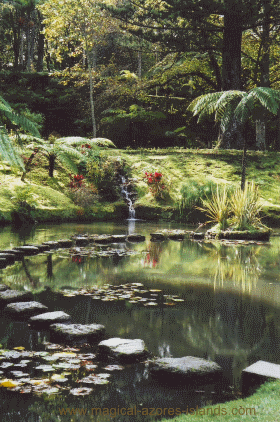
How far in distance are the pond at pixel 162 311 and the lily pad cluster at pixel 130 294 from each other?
37mm

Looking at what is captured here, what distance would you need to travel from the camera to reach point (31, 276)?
5.37m

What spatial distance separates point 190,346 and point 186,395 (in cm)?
75

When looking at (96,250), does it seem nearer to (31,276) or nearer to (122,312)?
(31,276)

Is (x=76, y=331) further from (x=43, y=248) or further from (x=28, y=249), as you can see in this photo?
(x=43, y=248)

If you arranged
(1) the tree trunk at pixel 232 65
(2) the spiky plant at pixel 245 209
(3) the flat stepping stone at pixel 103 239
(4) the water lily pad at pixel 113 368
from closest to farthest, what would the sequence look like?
(4) the water lily pad at pixel 113 368, (3) the flat stepping stone at pixel 103 239, (2) the spiky plant at pixel 245 209, (1) the tree trunk at pixel 232 65

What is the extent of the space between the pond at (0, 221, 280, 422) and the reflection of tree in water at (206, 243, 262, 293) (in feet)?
0.04

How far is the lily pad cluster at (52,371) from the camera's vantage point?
7.90 ft

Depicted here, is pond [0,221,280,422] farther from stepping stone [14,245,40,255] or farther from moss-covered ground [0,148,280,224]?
moss-covered ground [0,148,280,224]

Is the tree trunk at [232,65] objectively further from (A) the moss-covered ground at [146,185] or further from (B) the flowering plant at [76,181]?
(B) the flowering plant at [76,181]

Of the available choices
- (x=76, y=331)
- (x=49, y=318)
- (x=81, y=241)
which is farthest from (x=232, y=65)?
Answer: (x=76, y=331)

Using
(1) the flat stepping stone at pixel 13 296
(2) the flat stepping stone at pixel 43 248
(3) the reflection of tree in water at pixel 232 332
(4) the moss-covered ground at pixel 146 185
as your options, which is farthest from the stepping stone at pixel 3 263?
(4) the moss-covered ground at pixel 146 185

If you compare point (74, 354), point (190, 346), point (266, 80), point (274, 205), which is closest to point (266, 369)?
point (190, 346)

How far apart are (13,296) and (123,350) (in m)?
1.72

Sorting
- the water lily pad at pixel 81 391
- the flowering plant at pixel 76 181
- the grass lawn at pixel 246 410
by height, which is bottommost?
the water lily pad at pixel 81 391
